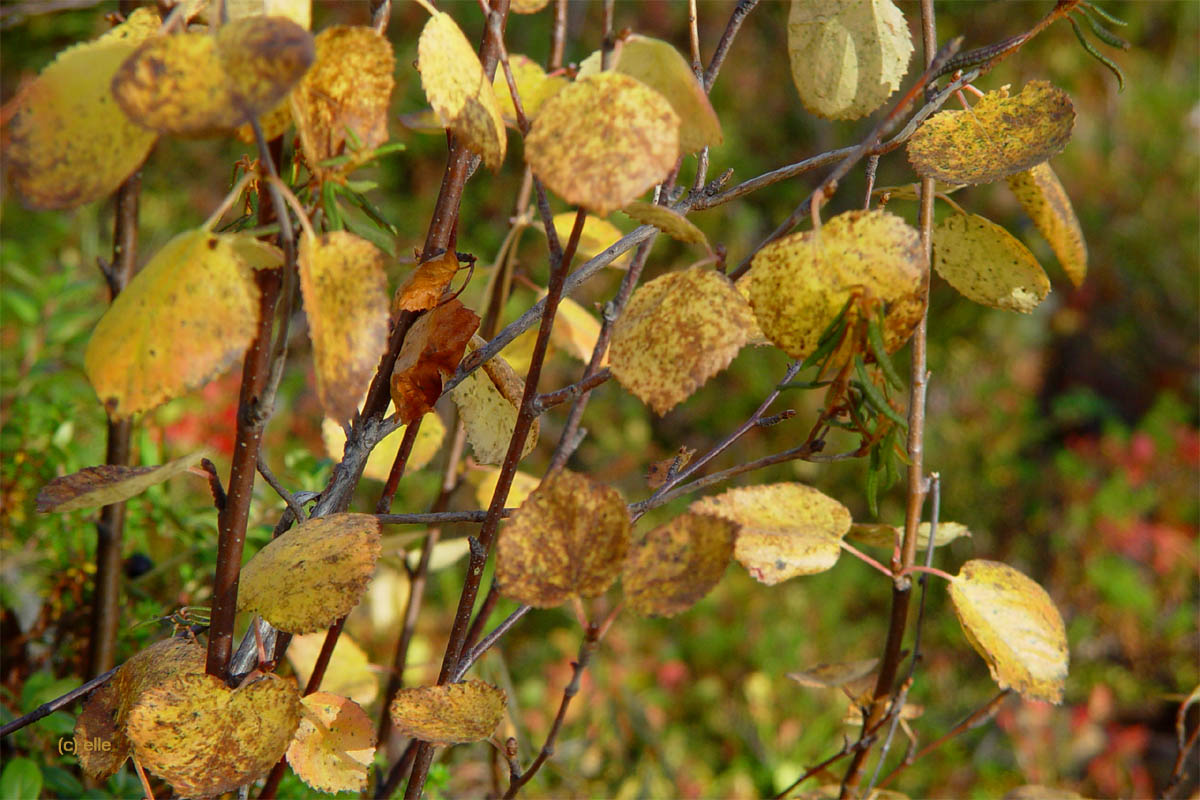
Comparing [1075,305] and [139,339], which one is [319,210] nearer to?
[139,339]

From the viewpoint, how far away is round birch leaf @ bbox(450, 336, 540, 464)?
0.53m

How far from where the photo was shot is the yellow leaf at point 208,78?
0.32 m

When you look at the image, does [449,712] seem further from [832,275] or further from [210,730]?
[832,275]

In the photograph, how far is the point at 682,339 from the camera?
41 centimetres

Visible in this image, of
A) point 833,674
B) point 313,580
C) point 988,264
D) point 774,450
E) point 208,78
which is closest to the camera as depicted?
point 208,78

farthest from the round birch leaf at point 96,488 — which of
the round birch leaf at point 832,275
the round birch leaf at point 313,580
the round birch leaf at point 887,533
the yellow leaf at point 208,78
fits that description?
the round birch leaf at point 887,533

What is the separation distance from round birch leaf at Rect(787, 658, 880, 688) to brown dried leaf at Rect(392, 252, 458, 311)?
35cm

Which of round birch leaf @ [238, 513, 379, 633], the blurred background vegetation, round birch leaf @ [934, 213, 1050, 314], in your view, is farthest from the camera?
the blurred background vegetation

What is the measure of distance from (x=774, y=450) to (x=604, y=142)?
203cm

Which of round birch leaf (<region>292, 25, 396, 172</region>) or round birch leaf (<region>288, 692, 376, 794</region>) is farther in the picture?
round birch leaf (<region>288, 692, 376, 794</region>)

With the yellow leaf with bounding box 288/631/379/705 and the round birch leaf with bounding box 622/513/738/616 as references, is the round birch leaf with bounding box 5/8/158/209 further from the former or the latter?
the yellow leaf with bounding box 288/631/379/705

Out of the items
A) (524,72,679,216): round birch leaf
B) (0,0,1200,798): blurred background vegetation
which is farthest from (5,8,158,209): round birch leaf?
(0,0,1200,798): blurred background vegetation

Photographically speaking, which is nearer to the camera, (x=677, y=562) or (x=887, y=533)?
(x=677, y=562)

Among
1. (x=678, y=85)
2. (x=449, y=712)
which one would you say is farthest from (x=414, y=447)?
(x=678, y=85)
